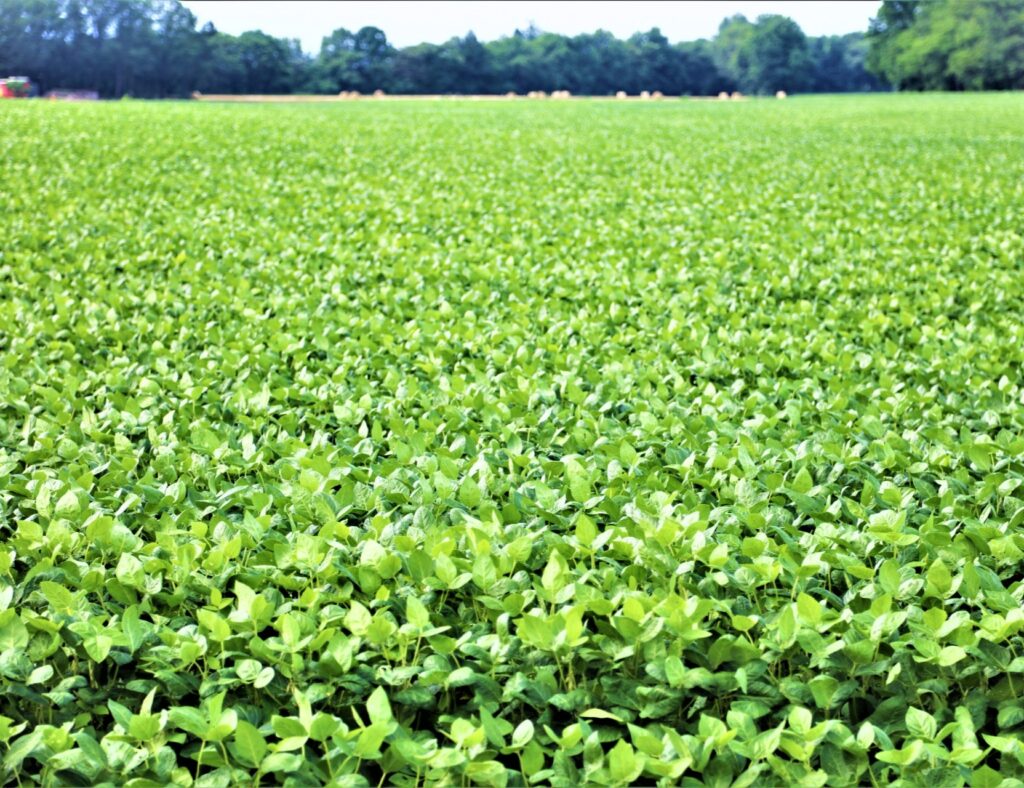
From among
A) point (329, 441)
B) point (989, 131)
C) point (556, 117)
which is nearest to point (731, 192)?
point (329, 441)

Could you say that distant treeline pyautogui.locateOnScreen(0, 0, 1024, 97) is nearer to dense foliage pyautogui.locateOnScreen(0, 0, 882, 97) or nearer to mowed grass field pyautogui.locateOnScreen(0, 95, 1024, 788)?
dense foliage pyautogui.locateOnScreen(0, 0, 882, 97)

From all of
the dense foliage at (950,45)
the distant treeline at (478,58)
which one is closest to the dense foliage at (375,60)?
the distant treeline at (478,58)

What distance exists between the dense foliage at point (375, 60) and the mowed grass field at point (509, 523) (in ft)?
238

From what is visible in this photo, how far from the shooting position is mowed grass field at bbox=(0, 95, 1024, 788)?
216 cm

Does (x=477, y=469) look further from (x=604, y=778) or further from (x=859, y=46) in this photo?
(x=859, y=46)

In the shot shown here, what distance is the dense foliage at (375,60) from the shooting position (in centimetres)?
7150

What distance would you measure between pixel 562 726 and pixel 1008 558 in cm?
143

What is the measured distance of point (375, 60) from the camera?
84.0 meters

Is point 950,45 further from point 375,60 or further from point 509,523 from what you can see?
point 509,523

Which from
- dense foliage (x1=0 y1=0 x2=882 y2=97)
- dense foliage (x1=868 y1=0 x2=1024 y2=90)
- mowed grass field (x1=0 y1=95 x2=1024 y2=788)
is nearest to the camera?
mowed grass field (x1=0 y1=95 x2=1024 y2=788)

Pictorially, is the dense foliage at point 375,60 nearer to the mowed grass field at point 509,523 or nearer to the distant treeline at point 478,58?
the distant treeline at point 478,58

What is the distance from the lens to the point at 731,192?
507 inches

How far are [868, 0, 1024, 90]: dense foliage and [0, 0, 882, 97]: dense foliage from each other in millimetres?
9915

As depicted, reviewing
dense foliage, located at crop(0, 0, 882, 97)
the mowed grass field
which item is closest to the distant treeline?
dense foliage, located at crop(0, 0, 882, 97)
